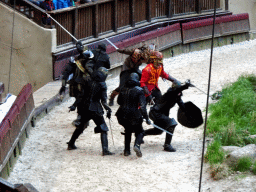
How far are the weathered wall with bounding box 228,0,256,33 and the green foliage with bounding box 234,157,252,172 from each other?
14970mm

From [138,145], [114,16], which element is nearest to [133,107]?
[138,145]

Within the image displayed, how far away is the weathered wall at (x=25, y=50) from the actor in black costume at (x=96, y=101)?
5.55 meters

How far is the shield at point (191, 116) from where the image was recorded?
945 cm

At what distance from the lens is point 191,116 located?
375 inches

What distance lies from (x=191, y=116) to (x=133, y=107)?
1.10 metres

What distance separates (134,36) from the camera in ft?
58.1

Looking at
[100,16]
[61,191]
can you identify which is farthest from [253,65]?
[61,191]

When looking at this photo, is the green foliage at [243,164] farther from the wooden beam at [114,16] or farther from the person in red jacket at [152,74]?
the wooden beam at [114,16]

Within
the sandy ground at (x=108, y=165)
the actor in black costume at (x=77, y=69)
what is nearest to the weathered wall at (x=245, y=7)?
the sandy ground at (x=108, y=165)

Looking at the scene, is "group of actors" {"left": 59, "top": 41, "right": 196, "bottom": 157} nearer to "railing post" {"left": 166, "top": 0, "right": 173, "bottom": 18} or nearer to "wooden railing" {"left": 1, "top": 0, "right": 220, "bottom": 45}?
"wooden railing" {"left": 1, "top": 0, "right": 220, "bottom": 45}

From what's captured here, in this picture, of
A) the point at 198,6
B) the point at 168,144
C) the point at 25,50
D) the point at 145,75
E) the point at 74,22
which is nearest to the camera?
the point at 168,144

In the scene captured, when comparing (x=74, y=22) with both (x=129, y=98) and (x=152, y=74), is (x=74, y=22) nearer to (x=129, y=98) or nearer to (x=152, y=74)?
(x=152, y=74)

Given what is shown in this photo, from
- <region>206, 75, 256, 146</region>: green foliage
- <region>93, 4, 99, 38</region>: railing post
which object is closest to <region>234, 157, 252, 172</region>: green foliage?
<region>206, 75, 256, 146</region>: green foliage

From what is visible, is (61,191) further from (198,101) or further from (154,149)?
(198,101)
